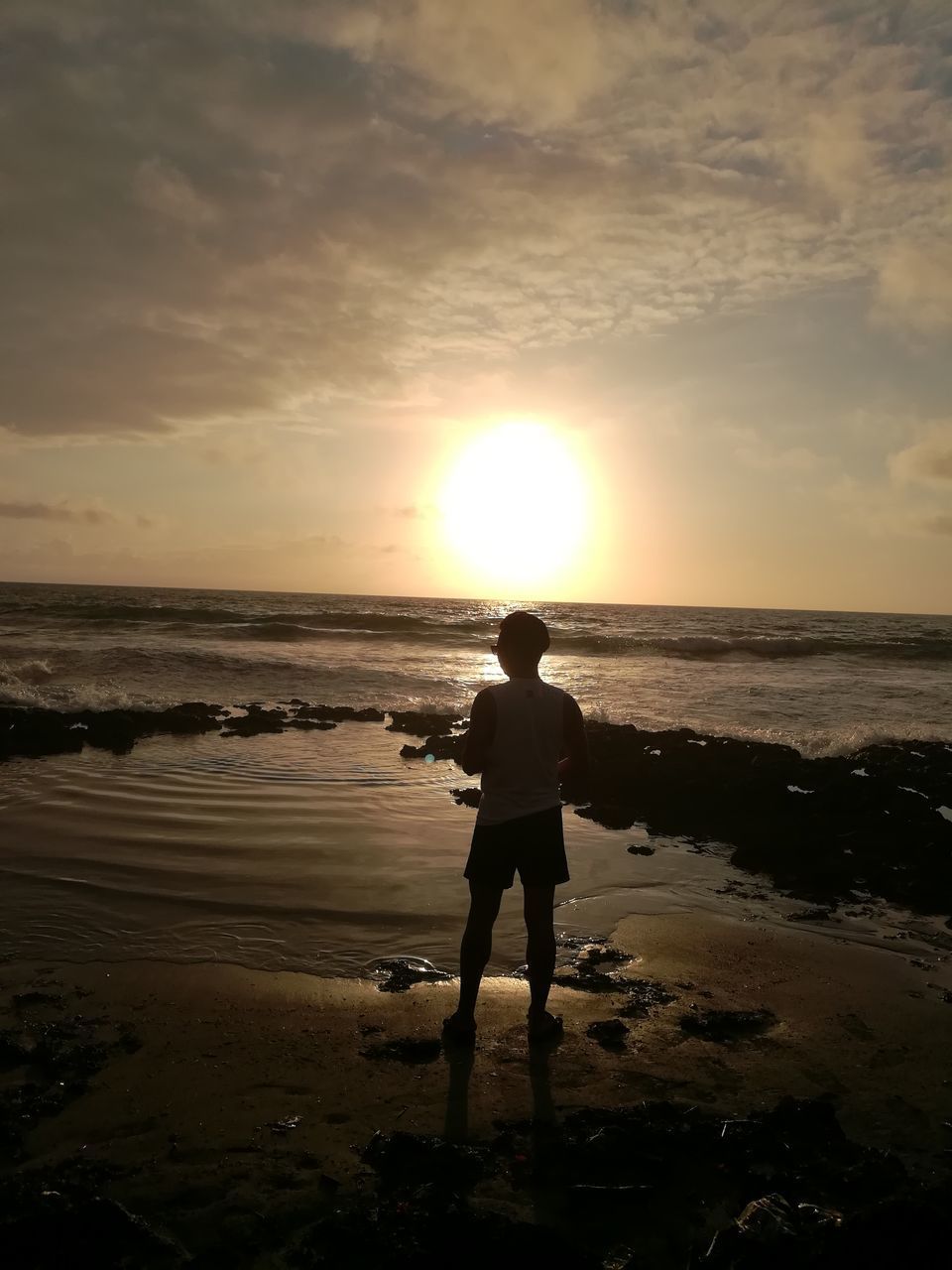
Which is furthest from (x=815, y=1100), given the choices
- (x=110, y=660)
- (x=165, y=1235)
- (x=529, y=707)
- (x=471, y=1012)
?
(x=110, y=660)

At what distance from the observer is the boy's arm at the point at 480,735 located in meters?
4.29

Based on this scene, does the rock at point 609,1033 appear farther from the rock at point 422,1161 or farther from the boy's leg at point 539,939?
the rock at point 422,1161

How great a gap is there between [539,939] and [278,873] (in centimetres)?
287

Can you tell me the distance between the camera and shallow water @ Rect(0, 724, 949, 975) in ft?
17.1

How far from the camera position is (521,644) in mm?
4402

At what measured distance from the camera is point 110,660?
2475cm

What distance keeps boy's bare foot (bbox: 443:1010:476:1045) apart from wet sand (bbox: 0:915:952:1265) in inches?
2.8

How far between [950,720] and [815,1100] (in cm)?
1728

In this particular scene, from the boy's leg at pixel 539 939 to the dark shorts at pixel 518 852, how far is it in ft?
0.23

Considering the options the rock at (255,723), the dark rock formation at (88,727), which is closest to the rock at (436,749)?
the rock at (255,723)

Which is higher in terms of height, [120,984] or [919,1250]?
[919,1250]

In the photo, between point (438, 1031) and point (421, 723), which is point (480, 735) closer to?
point (438, 1031)

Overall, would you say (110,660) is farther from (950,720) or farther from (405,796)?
(950,720)

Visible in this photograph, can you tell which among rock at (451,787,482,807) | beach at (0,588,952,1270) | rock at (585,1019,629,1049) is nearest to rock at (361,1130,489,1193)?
beach at (0,588,952,1270)
